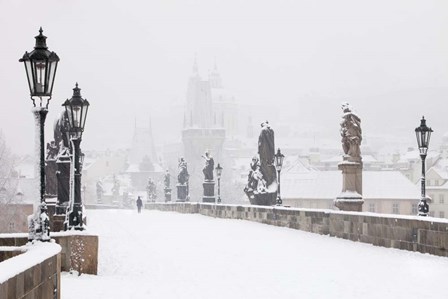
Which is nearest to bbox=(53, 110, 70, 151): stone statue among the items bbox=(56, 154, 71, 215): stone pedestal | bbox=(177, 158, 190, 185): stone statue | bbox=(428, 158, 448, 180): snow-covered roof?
bbox=(56, 154, 71, 215): stone pedestal

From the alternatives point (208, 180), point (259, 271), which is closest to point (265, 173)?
point (208, 180)

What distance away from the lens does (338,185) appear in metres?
101

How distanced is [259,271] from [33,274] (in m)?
6.72

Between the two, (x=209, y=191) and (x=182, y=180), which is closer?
(x=209, y=191)

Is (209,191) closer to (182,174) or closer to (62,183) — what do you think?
(182,174)

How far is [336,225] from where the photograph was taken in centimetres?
2189

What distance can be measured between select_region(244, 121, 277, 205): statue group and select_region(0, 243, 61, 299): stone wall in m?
24.4

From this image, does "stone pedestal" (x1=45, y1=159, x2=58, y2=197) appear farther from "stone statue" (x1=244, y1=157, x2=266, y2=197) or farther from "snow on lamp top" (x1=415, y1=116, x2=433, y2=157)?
"snow on lamp top" (x1=415, y1=116, x2=433, y2=157)

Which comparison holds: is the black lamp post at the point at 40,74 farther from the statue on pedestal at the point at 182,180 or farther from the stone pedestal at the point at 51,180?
the statue on pedestal at the point at 182,180

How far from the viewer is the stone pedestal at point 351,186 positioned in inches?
953

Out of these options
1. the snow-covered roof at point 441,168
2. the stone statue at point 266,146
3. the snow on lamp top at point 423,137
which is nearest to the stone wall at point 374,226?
the snow on lamp top at point 423,137

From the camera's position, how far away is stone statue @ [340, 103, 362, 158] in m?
24.4

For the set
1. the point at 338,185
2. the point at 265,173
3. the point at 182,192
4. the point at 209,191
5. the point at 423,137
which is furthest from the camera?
the point at 338,185

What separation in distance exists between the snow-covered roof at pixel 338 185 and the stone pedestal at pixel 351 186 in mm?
73084
